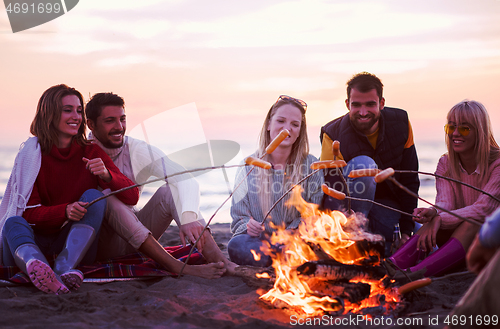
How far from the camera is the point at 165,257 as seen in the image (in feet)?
12.2

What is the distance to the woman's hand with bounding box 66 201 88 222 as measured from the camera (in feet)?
10.9

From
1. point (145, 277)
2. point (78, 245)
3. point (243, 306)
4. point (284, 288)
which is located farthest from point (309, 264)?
point (78, 245)

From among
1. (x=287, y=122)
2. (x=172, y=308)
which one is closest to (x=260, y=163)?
(x=172, y=308)

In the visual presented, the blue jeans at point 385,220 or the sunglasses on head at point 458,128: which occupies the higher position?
the sunglasses on head at point 458,128

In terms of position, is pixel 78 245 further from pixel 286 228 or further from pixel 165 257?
pixel 286 228

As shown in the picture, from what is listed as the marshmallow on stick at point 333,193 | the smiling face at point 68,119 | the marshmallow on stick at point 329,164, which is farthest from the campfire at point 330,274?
the smiling face at point 68,119

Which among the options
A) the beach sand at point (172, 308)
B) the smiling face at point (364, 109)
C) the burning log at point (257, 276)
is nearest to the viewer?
the beach sand at point (172, 308)

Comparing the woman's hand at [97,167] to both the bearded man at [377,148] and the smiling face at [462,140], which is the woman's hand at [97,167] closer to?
the bearded man at [377,148]

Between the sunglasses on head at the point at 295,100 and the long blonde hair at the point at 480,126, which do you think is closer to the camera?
the long blonde hair at the point at 480,126

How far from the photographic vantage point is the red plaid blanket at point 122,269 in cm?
345

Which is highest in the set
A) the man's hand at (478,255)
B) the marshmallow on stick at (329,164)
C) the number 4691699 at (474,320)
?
the marshmallow on stick at (329,164)

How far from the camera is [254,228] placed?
364 cm

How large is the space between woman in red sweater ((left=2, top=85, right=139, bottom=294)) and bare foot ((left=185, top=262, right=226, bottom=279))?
763 mm

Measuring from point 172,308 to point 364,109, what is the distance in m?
2.58
